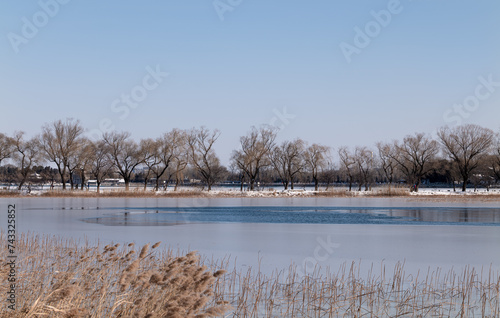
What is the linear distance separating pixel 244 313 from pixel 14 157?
3155 inches

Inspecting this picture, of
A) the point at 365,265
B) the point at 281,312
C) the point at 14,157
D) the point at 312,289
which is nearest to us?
the point at 281,312

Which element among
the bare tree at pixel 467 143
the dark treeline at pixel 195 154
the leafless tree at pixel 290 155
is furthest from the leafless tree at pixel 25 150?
the bare tree at pixel 467 143

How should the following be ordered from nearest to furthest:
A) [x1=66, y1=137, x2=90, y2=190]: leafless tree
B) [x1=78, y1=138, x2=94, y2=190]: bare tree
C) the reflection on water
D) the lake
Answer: the lake
the reflection on water
[x1=66, y1=137, x2=90, y2=190]: leafless tree
[x1=78, y1=138, x2=94, y2=190]: bare tree

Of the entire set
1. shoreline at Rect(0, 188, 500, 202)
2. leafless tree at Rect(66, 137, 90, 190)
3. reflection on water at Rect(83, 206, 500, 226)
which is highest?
leafless tree at Rect(66, 137, 90, 190)

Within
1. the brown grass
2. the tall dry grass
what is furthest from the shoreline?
the tall dry grass

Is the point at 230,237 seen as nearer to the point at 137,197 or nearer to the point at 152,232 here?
the point at 152,232

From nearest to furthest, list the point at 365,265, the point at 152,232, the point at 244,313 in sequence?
the point at 244,313
the point at 365,265
the point at 152,232

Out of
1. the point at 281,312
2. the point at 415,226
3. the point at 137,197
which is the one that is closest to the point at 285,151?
the point at 137,197

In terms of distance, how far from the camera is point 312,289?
9172 mm

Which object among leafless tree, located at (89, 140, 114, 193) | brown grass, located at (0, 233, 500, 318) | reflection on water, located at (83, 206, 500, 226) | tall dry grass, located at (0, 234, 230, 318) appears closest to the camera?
tall dry grass, located at (0, 234, 230, 318)

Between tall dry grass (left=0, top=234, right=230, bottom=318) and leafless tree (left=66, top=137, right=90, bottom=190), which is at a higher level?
leafless tree (left=66, top=137, right=90, bottom=190)

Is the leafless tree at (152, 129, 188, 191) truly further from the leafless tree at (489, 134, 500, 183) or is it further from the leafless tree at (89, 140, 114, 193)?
the leafless tree at (489, 134, 500, 183)

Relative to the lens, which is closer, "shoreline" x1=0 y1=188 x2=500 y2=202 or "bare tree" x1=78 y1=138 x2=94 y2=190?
"shoreline" x1=0 y1=188 x2=500 y2=202

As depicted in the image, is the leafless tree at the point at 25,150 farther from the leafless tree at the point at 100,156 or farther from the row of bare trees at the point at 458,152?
the row of bare trees at the point at 458,152
